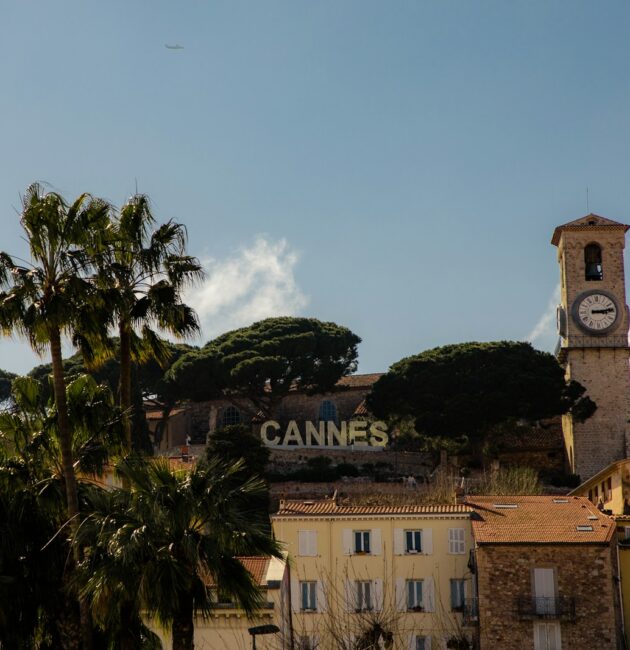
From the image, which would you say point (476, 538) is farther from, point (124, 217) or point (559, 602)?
point (124, 217)

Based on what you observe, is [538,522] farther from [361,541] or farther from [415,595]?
[361,541]

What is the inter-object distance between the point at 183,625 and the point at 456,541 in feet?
79.8

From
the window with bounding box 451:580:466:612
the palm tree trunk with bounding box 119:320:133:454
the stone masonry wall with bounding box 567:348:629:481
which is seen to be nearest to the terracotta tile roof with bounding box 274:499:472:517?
the window with bounding box 451:580:466:612

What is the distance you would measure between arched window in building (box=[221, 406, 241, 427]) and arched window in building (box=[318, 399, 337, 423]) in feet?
18.4

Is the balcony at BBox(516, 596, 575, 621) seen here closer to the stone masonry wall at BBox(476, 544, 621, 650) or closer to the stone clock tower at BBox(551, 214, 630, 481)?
the stone masonry wall at BBox(476, 544, 621, 650)

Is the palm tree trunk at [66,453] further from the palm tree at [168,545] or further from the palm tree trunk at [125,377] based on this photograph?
the palm tree trunk at [125,377]

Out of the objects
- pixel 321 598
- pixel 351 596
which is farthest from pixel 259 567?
pixel 351 596

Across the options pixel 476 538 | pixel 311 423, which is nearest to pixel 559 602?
pixel 476 538

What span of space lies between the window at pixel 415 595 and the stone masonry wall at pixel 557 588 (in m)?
3.20

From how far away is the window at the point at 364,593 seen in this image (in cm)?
4807

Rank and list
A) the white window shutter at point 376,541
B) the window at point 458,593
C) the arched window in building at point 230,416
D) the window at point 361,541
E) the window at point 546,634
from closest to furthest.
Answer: the window at point 546,634, the window at point 458,593, the white window shutter at point 376,541, the window at point 361,541, the arched window in building at point 230,416

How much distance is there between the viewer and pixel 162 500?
92.1 ft

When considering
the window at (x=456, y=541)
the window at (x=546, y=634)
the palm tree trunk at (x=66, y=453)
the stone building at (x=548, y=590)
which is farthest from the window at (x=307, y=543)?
the palm tree trunk at (x=66, y=453)

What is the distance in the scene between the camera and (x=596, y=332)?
8575 cm
